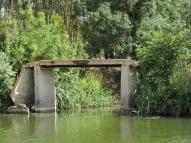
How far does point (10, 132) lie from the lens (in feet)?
74.8

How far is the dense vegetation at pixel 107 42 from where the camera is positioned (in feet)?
97.5

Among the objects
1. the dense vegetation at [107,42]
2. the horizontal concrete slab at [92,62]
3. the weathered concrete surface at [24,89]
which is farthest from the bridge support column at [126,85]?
the weathered concrete surface at [24,89]

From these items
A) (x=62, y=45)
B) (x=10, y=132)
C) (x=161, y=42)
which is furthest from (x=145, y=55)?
(x=10, y=132)

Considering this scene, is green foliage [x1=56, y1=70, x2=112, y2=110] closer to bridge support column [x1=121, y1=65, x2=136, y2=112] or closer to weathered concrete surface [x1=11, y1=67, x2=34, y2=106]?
weathered concrete surface [x1=11, y1=67, x2=34, y2=106]

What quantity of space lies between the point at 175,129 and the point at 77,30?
20.8 meters

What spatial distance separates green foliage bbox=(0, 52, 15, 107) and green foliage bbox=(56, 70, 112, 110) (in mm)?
3154

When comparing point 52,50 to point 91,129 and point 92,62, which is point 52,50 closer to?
point 92,62

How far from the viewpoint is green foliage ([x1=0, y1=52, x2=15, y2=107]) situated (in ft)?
109

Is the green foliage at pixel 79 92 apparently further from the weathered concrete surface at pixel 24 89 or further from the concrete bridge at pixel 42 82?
the weathered concrete surface at pixel 24 89

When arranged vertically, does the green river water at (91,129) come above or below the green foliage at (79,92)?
below

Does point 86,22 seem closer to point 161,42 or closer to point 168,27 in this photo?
point 168,27

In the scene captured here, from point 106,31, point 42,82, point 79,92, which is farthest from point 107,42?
point 42,82

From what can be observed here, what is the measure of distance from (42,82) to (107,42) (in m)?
10.1

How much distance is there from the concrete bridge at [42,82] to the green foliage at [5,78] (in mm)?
444
